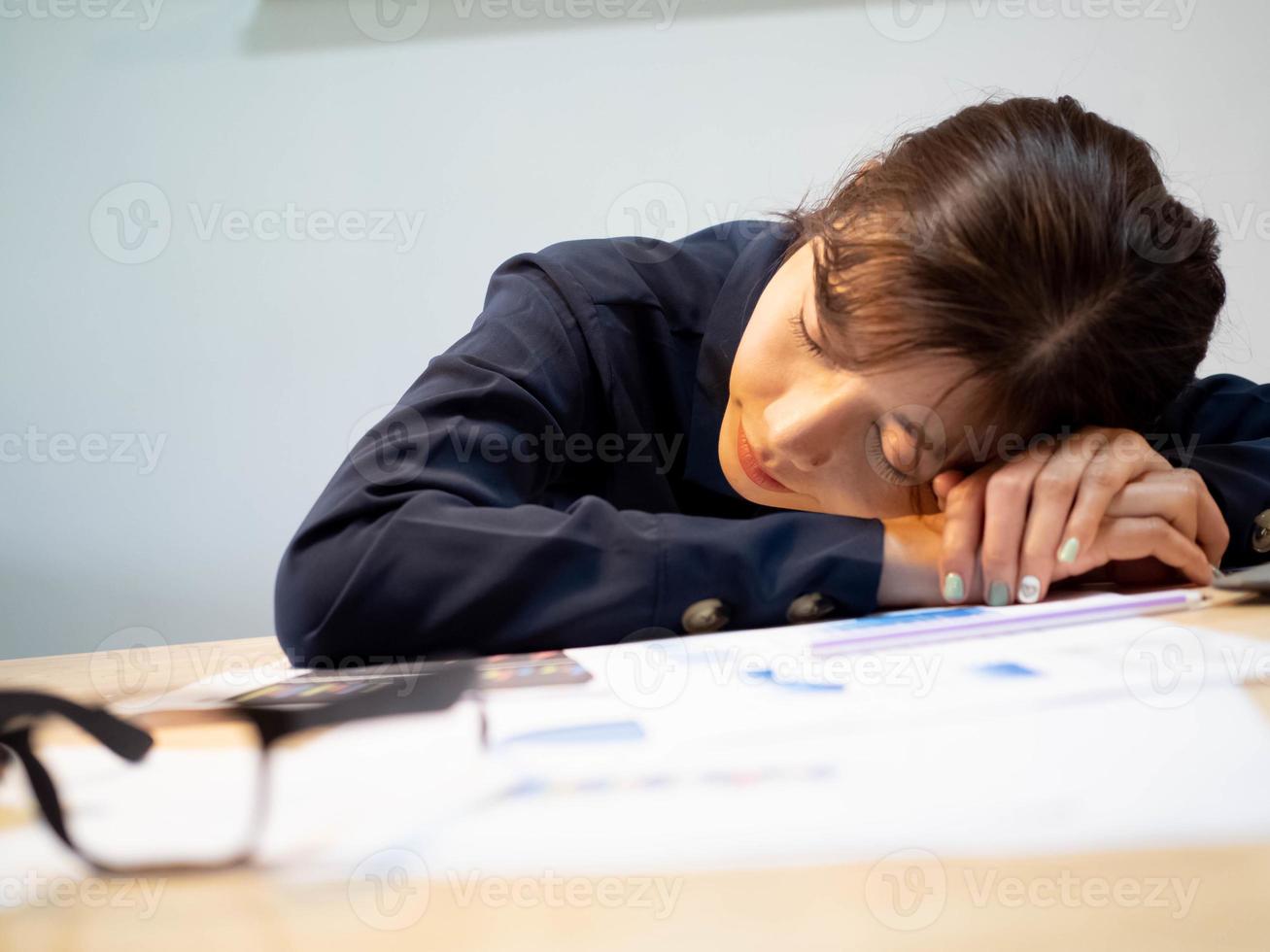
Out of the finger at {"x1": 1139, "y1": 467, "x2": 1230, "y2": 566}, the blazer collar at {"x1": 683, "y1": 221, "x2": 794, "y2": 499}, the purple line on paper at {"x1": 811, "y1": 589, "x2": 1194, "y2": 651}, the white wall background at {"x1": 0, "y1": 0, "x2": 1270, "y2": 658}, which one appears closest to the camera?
the purple line on paper at {"x1": 811, "y1": 589, "x2": 1194, "y2": 651}

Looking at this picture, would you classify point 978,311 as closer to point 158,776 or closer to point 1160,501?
point 1160,501

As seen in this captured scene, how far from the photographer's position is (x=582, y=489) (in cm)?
72

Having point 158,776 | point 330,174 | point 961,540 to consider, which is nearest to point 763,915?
point 158,776

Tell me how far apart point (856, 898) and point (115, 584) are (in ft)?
4.34

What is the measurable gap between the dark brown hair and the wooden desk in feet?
1.06

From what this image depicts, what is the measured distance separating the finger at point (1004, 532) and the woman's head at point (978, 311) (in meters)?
0.06

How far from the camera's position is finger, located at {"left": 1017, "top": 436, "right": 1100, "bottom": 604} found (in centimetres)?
48

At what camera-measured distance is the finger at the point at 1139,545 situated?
0.49 meters

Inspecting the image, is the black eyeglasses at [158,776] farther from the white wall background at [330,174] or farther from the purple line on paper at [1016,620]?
the white wall background at [330,174]

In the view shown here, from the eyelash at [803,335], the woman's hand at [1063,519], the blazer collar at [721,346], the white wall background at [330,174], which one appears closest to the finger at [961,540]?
the woman's hand at [1063,519]

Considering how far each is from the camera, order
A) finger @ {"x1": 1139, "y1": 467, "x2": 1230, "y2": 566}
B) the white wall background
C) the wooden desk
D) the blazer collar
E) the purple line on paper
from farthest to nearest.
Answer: the white wall background
the blazer collar
finger @ {"x1": 1139, "y1": 467, "x2": 1230, "y2": 566}
the purple line on paper
the wooden desk

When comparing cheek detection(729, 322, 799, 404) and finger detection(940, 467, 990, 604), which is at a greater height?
cheek detection(729, 322, 799, 404)

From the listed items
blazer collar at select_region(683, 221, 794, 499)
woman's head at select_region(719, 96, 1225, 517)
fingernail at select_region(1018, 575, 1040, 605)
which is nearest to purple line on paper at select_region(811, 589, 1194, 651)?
fingernail at select_region(1018, 575, 1040, 605)

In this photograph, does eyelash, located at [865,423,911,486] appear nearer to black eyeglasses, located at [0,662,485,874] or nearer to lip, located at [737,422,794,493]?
lip, located at [737,422,794,493]
